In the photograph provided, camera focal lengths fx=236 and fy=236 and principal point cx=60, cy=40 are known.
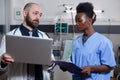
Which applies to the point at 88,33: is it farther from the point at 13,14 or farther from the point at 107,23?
the point at 13,14

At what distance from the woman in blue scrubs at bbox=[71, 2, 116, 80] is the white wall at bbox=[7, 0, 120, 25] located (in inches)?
80.9

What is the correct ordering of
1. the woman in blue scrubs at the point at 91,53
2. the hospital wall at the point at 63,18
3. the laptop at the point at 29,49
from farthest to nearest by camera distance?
the hospital wall at the point at 63,18 → the woman in blue scrubs at the point at 91,53 → the laptop at the point at 29,49

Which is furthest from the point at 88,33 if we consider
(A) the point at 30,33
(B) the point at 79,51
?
(A) the point at 30,33

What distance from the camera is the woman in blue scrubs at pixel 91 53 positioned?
1944 millimetres

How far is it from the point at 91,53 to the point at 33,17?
1.91ft

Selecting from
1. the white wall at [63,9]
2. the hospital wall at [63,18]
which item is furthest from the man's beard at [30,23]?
the white wall at [63,9]

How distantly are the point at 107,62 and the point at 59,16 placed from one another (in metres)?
2.32

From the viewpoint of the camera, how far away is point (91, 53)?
1.97 m

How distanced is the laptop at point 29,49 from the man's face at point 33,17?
312 mm

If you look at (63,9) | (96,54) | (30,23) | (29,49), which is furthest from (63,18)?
(29,49)

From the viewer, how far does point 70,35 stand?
4117 millimetres

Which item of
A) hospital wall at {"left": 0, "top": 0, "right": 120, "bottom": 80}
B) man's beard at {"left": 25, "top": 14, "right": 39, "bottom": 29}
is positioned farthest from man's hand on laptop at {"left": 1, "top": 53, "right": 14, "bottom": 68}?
hospital wall at {"left": 0, "top": 0, "right": 120, "bottom": 80}

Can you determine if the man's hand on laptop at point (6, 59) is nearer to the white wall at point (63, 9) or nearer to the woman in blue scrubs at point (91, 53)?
the woman in blue scrubs at point (91, 53)

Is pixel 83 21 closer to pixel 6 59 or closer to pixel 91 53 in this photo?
pixel 91 53
